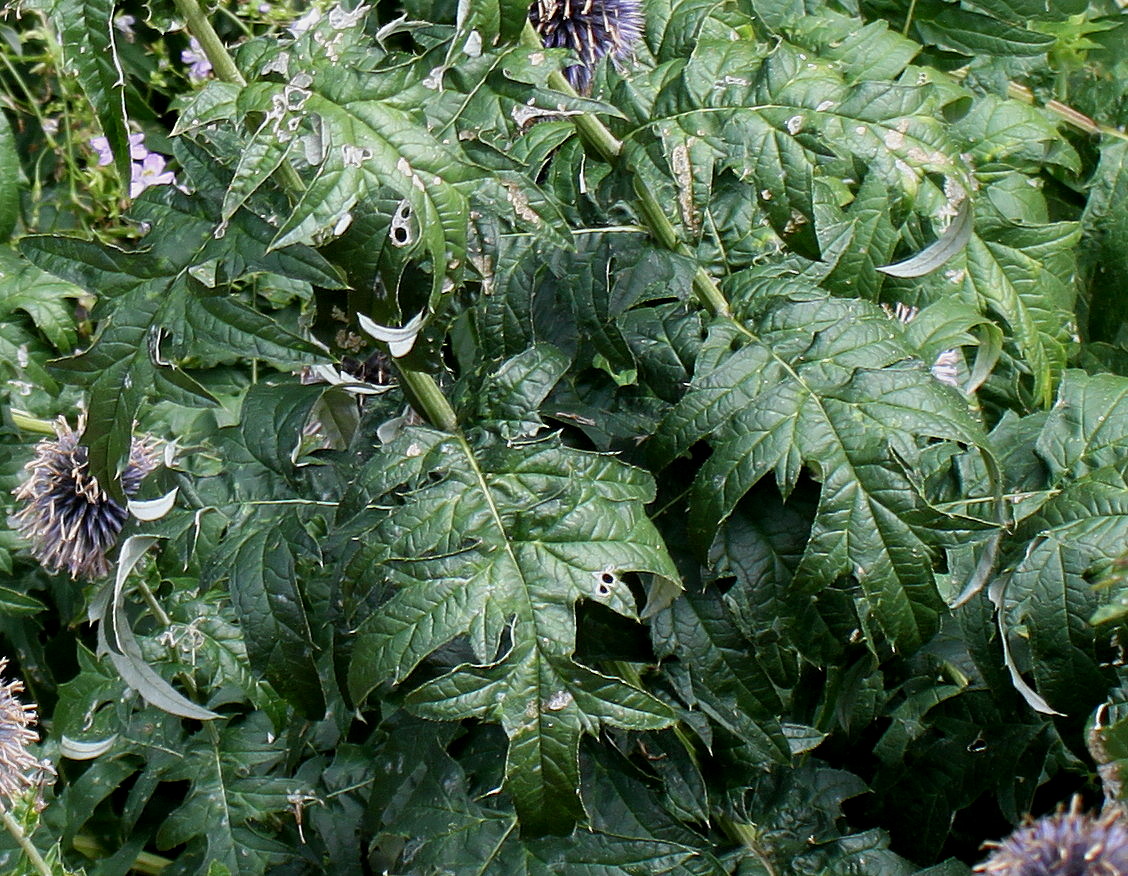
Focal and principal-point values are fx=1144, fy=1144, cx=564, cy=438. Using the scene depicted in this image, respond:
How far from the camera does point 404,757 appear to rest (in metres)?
0.97

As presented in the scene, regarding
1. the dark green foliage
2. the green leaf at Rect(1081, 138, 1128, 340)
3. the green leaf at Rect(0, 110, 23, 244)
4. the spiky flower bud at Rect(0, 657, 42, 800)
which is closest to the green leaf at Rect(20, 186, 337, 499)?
the dark green foliage

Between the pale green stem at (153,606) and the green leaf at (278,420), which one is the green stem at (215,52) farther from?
the pale green stem at (153,606)

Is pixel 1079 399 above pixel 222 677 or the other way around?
above

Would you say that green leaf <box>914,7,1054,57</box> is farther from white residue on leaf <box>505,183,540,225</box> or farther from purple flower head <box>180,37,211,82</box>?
purple flower head <box>180,37,211,82</box>

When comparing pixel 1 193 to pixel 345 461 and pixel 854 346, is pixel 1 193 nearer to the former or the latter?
pixel 345 461

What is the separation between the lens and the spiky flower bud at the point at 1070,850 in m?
0.56

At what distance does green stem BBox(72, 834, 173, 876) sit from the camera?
5.28 feet

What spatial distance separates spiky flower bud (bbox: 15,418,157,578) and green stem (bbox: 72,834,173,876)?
544 mm

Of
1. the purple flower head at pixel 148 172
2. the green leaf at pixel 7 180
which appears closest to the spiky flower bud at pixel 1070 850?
the green leaf at pixel 7 180

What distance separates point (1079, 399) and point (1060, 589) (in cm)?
20

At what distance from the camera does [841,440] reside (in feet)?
2.55

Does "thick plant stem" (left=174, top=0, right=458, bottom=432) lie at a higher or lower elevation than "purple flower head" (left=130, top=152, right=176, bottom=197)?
higher

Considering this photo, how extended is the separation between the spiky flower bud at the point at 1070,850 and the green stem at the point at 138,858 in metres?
1.32

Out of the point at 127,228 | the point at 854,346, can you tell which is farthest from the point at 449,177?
the point at 127,228
